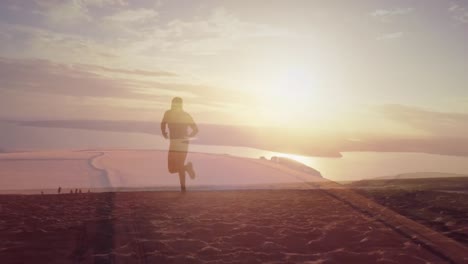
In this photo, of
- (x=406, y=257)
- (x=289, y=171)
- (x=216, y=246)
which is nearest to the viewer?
(x=406, y=257)

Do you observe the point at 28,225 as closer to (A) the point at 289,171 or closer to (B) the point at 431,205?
(B) the point at 431,205

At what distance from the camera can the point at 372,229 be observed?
19.9 feet

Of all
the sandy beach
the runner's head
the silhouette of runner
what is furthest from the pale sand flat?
the runner's head

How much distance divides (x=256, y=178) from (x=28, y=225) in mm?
9022

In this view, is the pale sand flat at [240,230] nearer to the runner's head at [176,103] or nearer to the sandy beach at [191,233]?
the sandy beach at [191,233]

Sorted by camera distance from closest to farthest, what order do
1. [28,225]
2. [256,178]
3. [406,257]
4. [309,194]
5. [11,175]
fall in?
[406,257], [28,225], [309,194], [11,175], [256,178]

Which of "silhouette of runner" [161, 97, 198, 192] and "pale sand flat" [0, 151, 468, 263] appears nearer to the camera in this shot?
"pale sand flat" [0, 151, 468, 263]

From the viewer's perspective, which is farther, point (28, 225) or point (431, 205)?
point (431, 205)

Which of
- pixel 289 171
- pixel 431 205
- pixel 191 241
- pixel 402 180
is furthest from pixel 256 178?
pixel 191 241

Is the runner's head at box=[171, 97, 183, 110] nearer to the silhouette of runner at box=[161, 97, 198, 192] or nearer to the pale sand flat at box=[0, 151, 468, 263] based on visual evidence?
the silhouette of runner at box=[161, 97, 198, 192]

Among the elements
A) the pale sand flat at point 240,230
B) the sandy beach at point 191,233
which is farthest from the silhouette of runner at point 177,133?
the sandy beach at point 191,233

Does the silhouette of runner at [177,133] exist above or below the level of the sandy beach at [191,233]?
above

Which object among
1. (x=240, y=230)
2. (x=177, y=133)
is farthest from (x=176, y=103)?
(x=240, y=230)

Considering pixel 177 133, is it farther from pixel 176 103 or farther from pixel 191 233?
pixel 191 233
